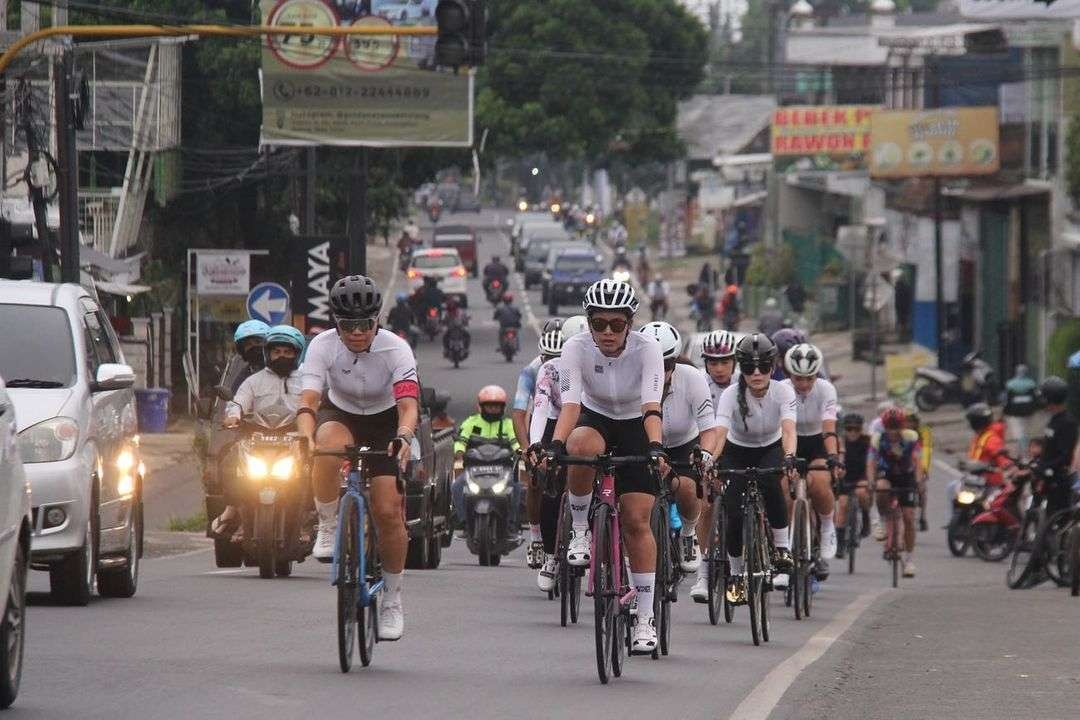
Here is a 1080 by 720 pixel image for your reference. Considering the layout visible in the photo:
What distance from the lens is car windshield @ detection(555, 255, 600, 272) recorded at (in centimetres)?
6781

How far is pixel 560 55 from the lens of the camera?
69250 millimetres

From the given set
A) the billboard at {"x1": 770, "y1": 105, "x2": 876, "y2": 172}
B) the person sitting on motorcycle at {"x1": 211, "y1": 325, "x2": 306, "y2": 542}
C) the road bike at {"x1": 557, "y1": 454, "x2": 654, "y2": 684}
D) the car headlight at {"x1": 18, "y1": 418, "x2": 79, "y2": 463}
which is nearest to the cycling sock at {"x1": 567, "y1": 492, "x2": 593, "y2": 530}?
the road bike at {"x1": 557, "y1": 454, "x2": 654, "y2": 684}

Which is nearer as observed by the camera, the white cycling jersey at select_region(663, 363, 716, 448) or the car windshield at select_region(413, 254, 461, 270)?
the white cycling jersey at select_region(663, 363, 716, 448)

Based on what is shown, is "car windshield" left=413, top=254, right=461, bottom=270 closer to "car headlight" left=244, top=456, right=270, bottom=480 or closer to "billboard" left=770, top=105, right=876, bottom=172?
"billboard" left=770, top=105, right=876, bottom=172

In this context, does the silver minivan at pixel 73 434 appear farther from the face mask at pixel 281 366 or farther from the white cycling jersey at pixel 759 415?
the white cycling jersey at pixel 759 415

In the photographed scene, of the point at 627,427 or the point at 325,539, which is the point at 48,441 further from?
the point at 627,427

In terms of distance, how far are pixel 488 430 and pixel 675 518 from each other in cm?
609

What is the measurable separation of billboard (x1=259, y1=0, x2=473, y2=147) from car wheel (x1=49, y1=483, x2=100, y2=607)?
1099 inches

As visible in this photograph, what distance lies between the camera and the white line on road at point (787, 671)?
10.2 metres

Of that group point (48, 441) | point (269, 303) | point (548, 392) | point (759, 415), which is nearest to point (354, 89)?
point (269, 303)

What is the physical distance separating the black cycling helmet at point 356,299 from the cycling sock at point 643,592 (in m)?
1.81

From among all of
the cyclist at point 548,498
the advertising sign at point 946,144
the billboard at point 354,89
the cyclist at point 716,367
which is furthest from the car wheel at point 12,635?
the advertising sign at point 946,144

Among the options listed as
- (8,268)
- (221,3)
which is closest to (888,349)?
(221,3)

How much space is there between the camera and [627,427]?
11.6m
